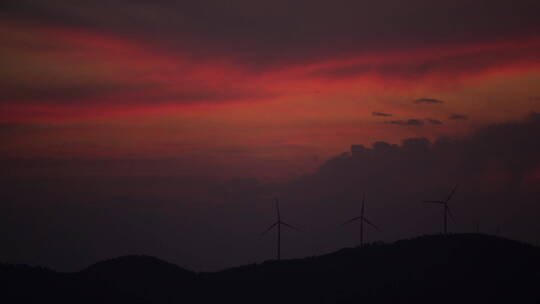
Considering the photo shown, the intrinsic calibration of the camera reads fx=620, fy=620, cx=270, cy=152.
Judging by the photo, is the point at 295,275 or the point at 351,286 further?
the point at 295,275

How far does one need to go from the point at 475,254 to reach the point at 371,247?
19648 millimetres

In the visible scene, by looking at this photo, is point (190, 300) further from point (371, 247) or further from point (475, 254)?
point (475, 254)

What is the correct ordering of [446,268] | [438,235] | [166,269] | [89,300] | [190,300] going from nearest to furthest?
[89,300] < [446,268] < [190,300] < [438,235] < [166,269]

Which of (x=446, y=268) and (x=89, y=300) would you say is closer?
(x=89, y=300)

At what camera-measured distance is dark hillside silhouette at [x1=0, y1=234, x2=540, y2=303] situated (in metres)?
84.6

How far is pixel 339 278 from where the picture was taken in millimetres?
99750

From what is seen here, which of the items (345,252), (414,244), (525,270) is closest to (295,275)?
A: (345,252)

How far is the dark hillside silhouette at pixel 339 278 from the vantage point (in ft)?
277

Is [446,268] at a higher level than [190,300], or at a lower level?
higher

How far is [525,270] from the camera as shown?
88500 mm

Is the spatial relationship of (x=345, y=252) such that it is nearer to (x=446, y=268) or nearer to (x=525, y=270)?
(x=446, y=268)

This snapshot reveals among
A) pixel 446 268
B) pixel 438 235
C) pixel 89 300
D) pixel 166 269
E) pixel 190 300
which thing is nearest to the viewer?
pixel 89 300

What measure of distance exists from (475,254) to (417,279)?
12497mm

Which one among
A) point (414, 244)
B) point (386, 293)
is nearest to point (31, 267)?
point (386, 293)
